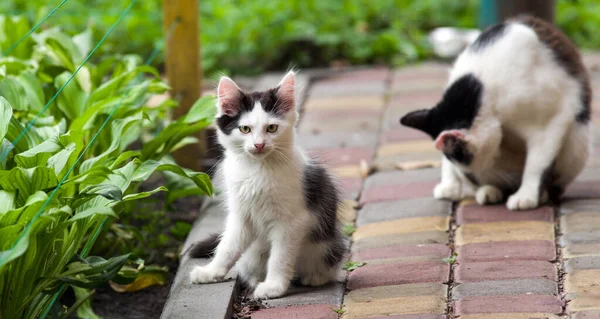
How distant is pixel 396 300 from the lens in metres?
3.35

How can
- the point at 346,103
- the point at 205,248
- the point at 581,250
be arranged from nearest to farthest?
the point at 581,250 < the point at 205,248 < the point at 346,103

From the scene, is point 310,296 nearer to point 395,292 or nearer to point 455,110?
point 395,292

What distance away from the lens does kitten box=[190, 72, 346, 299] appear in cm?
342

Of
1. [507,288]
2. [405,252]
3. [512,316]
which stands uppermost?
[512,316]

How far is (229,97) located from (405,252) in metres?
1.06

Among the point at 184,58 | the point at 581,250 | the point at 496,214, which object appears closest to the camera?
the point at 581,250

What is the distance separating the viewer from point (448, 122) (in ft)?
14.1


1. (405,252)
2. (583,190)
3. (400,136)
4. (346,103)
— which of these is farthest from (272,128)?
(346,103)

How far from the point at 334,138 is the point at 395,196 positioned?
113 centimetres

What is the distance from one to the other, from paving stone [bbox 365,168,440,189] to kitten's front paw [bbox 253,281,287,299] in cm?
150

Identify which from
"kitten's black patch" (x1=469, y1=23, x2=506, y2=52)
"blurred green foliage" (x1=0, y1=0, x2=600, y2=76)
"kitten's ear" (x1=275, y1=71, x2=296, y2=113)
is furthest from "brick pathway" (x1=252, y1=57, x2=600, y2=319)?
"blurred green foliage" (x1=0, y1=0, x2=600, y2=76)

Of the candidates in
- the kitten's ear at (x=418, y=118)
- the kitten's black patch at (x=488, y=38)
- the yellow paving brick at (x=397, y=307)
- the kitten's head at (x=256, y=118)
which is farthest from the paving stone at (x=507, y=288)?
the kitten's black patch at (x=488, y=38)

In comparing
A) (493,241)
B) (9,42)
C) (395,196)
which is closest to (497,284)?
(493,241)

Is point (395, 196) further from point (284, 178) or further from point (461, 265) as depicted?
point (284, 178)
